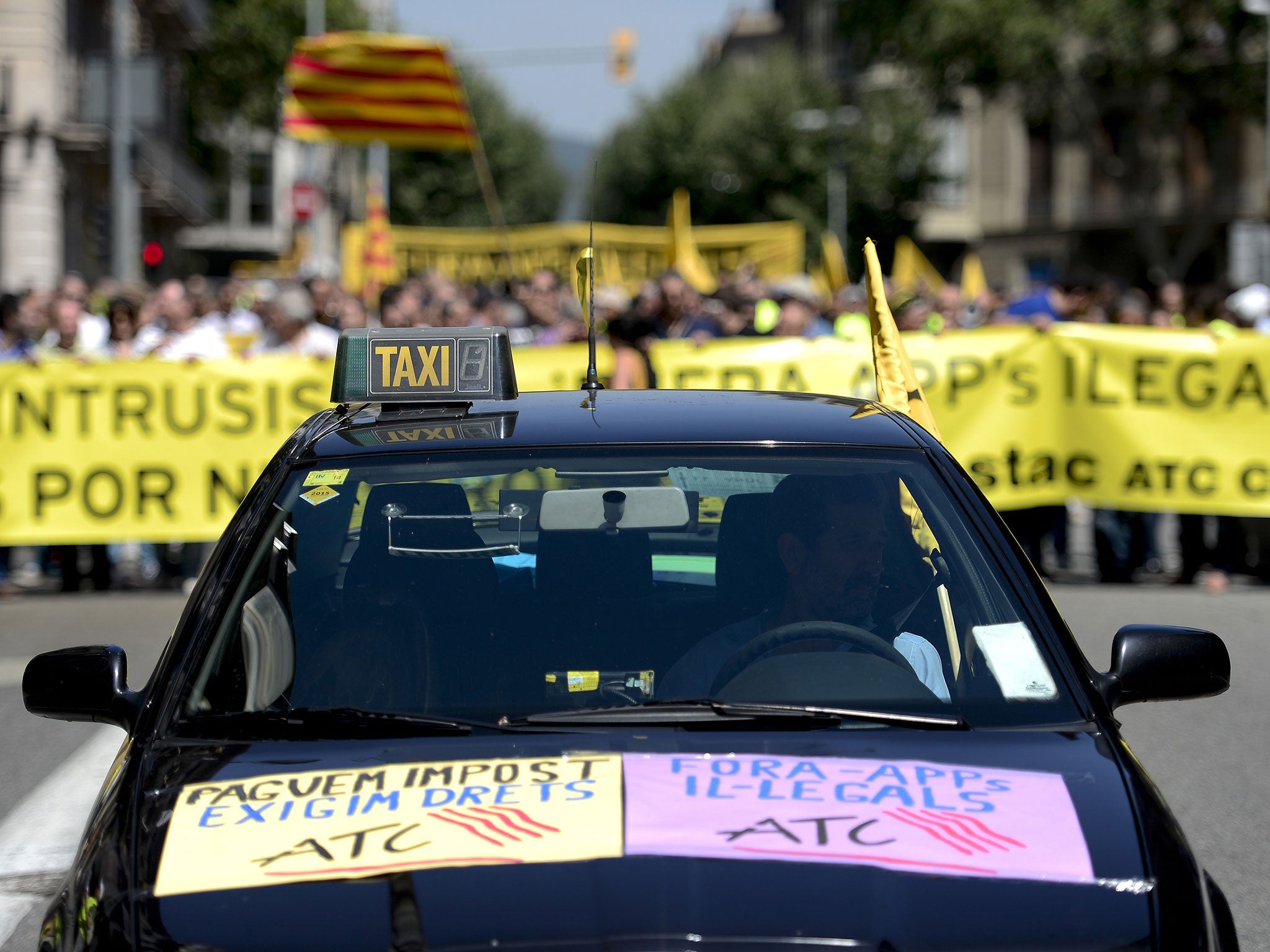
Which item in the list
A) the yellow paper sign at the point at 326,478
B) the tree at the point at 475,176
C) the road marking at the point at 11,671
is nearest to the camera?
the yellow paper sign at the point at 326,478

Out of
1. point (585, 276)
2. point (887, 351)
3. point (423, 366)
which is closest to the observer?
point (423, 366)

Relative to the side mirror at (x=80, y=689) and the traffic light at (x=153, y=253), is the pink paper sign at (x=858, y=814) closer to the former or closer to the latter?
the side mirror at (x=80, y=689)

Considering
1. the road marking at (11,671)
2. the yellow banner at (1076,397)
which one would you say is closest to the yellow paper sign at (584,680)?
the road marking at (11,671)

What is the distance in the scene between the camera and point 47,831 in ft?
17.0

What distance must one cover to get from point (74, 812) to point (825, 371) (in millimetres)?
6348

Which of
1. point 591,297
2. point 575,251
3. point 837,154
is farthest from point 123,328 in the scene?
point 837,154

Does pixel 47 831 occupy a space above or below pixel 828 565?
below

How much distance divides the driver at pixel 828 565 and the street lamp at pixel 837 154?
54.3 meters

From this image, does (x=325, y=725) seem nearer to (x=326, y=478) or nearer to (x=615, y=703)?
(x=615, y=703)

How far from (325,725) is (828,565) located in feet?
3.26

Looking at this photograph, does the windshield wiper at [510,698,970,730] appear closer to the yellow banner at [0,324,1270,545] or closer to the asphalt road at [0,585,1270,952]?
the asphalt road at [0,585,1270,952]

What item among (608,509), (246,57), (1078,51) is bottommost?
(608,509)

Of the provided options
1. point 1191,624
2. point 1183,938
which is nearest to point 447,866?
point 1183,938

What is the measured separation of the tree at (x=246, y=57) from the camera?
1933 inches
